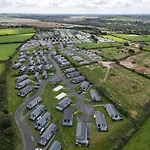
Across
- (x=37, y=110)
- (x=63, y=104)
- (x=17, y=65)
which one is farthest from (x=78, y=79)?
(x=17, y=65)

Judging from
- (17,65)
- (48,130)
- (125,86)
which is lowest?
(125,86)

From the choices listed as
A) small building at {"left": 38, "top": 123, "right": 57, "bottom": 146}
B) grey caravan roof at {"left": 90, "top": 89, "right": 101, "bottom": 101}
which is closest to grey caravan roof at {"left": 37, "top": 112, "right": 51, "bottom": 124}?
small building at {"left": 38, "top": 123, "right": 57, "bottom": 146}

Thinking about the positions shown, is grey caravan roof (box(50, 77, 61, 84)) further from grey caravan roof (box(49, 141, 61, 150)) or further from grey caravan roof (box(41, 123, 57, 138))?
grey caravan roof (box(49, 141, 61, 150))

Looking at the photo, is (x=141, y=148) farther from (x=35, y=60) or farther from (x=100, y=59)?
(x=35, y=60)

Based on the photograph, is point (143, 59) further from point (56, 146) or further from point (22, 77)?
point (56, 146)

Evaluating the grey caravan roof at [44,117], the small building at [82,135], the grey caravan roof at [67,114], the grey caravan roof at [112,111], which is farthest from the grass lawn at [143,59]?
the grey caravan roof at [44,117]

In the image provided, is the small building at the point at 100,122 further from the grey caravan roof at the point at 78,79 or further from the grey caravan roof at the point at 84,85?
the grey caravan roof at the point at 78,79
